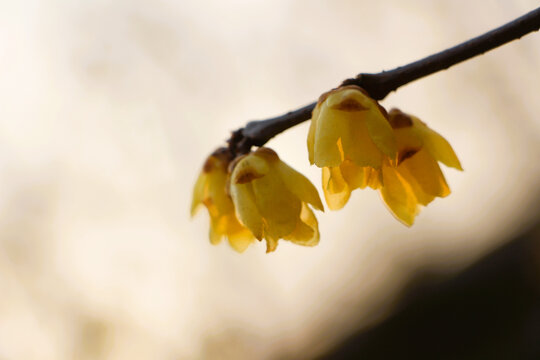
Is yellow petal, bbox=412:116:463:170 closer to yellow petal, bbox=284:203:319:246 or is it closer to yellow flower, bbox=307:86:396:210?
yellow flower, bbox=307:86:396:210

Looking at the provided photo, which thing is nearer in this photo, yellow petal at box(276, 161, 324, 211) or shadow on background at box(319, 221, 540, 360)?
yellow petal at box(276, 161, 324, 211)

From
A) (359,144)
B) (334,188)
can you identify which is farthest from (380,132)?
(334,188)

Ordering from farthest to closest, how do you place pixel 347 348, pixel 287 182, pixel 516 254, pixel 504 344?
1. pixel 347 348
2. pixel 516 254
3. pixel 504 344
4. pixel 287 182

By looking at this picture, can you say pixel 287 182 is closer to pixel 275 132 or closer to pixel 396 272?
pixel 275 132

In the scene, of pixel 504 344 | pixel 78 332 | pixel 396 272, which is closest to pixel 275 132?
pixel 504 344

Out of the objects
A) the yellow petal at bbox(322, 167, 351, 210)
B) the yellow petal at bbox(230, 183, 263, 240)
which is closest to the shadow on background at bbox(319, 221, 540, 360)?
the yellow petal at bbox(322, 167, 351, 210)

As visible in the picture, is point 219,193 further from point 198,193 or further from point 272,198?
point 272,198

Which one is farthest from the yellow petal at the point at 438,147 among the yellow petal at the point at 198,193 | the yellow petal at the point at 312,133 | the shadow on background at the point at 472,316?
the shadow on background at the point at 472,316
